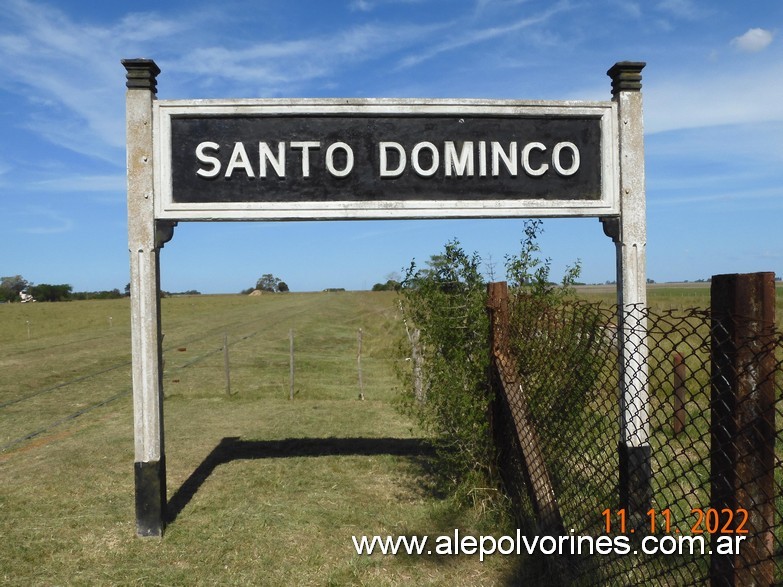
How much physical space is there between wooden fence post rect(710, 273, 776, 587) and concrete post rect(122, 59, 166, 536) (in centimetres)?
445

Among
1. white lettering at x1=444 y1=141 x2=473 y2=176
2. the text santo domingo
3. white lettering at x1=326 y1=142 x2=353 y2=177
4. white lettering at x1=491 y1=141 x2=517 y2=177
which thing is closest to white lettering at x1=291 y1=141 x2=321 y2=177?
the text santo domingo

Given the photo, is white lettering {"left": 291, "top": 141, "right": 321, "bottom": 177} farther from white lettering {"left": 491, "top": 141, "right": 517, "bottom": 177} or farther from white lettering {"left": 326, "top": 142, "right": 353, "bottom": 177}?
white lettering {"left": 491, "top": 141, "right": 517, "bottom": 177}

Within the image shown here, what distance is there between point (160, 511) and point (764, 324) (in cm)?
489

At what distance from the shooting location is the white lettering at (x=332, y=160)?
5.67 m

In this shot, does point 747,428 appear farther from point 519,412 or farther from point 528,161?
point 528,161

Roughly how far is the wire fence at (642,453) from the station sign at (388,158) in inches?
40.9

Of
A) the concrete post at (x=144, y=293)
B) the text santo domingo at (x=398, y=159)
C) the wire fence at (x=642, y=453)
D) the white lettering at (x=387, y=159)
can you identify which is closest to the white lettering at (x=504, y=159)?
the text santo domingo at (x=398, y=159)

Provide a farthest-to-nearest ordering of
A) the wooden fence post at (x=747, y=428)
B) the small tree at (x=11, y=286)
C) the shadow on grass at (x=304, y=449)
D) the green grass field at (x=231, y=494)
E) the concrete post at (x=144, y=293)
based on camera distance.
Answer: the small tree at (x=11, y=286)
the shadow on grass at (x=304, y=449)
the concrete post at (x=144, y=293)
the green grass field at (x=231, y=494)
the wooden fence post at (x=747, y=428)

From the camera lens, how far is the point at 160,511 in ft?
18.0

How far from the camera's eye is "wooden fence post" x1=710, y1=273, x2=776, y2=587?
2605 mm

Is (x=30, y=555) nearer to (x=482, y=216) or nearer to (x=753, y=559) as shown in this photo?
(x=482, y=216)

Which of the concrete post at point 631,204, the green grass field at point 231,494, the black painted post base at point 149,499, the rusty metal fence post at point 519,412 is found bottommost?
the green grass field at point 231,494

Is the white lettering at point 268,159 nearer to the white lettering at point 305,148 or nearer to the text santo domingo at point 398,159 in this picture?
the text santo domingo at point 398,159

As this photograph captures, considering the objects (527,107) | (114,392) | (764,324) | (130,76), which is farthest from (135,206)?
(114,392)
